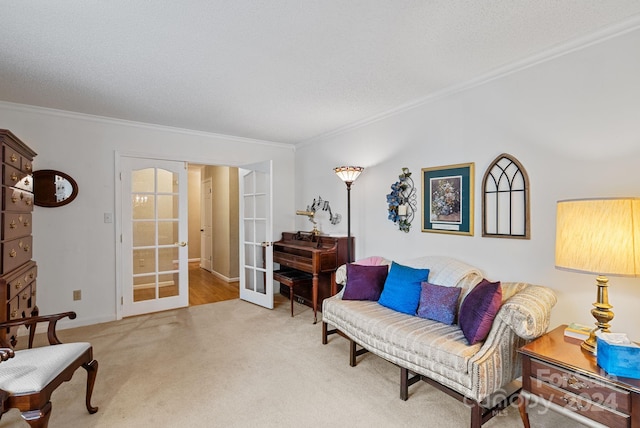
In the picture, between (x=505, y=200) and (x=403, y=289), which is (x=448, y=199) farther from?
(x=403, y=289)

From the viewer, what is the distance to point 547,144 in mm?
2186

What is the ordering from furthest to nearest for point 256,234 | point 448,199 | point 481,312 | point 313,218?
point 313,218 < point 256,234 < point 448,199 < point 481,312

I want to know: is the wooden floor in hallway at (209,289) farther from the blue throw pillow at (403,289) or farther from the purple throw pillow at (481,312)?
the purple throw pillow at (481,312)

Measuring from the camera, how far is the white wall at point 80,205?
10.9 ft

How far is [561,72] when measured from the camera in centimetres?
211

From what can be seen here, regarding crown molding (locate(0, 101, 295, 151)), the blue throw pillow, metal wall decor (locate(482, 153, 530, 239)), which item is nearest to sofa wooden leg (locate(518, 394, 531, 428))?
the blue throw pillow

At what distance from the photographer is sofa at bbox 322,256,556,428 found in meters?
1.74

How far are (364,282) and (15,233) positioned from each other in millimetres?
2870

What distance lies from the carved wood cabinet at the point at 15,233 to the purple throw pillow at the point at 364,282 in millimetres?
2486

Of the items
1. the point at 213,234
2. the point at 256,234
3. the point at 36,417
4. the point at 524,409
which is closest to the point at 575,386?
the point at 524,409

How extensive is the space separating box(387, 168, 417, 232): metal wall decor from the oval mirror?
351 centimetres

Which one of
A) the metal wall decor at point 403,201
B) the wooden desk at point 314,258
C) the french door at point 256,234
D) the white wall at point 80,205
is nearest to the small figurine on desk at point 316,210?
the wooden desk at point 314,258

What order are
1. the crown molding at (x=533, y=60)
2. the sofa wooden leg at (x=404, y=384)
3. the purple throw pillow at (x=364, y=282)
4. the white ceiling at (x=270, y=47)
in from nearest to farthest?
the white ceiling at (x=270, y=47) → the crown molding at (x=533, y=60) → the sofa wooden leg at (x=404, y=384) → the purple throw pillow at (x=364, y=282)

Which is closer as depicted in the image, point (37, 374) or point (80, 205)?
point (37, 374)
